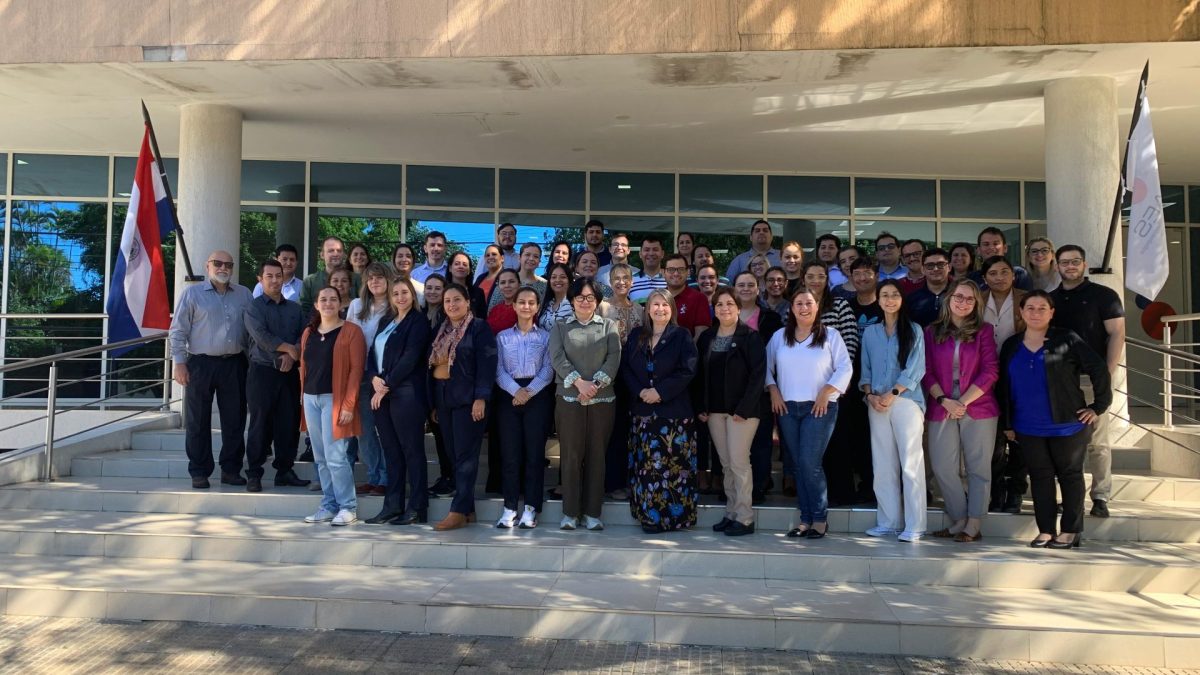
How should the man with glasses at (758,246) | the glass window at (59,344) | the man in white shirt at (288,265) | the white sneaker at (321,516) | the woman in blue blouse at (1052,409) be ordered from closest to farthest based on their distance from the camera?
1. the woman in blue blouse at (1052,409)
2. the white sneaker at (321,516)
3. the man in white shirt at (288,265)
4. the man with glasses at (758,246)
5. the glass window at (59,344)

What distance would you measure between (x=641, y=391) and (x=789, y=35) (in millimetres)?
3300

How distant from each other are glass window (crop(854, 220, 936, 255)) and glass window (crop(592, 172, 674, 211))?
2.74 meters

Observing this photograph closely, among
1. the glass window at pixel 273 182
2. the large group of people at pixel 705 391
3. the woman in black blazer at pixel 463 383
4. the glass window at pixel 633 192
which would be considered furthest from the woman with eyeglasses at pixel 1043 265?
the glass window at pixel 273 182

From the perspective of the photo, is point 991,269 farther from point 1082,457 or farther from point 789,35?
point 789,35

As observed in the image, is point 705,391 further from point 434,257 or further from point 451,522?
point 434,257

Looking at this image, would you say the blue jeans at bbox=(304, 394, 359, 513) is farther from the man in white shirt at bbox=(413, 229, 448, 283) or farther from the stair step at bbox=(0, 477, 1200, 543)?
the man in white shirt at bbox=(413, 229, 448, 283)

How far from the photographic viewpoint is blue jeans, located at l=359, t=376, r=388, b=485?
7.03 metres

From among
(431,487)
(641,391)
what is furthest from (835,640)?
(431,487)

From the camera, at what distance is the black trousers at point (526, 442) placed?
6707 mm

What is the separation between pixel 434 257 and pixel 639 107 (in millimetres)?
2751

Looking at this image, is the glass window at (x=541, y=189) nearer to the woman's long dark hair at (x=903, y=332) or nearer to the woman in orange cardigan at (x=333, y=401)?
Result: the woman in orange cardigan at (x=333, y=401)

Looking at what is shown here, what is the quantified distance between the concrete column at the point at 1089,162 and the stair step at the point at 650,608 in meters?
3.85

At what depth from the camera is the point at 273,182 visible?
12.6 metres

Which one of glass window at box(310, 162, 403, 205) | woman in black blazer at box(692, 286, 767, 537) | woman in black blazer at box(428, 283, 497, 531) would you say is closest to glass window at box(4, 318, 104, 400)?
glass window at box(310, 162, 403, 205)
